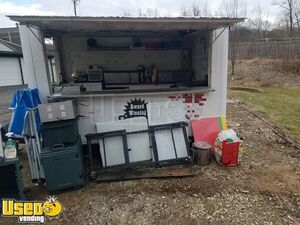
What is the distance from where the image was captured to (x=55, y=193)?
8.85 ft

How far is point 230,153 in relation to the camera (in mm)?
3162

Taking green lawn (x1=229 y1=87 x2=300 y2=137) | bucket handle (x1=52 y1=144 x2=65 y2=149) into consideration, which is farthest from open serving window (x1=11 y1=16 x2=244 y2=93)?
green lawn (x1=229 y1=87 x2=300 y2=137)

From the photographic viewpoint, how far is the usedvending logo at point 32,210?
2307mm

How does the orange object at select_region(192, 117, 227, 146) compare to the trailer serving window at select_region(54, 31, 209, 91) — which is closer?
the orange object at select_region(192, 117, 227, 146)

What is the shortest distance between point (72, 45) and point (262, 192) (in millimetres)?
4291

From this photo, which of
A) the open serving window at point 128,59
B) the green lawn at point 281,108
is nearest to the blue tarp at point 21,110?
the open serving window at point 128,59

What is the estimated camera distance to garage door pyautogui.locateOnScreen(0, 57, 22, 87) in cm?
1314

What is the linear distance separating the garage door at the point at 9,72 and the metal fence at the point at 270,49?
48.7ft

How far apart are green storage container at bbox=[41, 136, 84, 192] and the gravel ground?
0.14m

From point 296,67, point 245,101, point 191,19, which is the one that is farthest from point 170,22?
point 296,67

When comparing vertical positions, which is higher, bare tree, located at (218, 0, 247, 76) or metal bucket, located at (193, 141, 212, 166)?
bare tree, located at (218, 0, 247, 76)

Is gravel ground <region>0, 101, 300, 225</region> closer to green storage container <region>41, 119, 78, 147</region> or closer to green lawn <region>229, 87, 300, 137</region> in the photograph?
green storage container <region>41, 119, 78, 147</region>

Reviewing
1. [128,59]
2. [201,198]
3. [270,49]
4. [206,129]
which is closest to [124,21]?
[206,129]

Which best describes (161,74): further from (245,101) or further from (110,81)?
(245,101)
